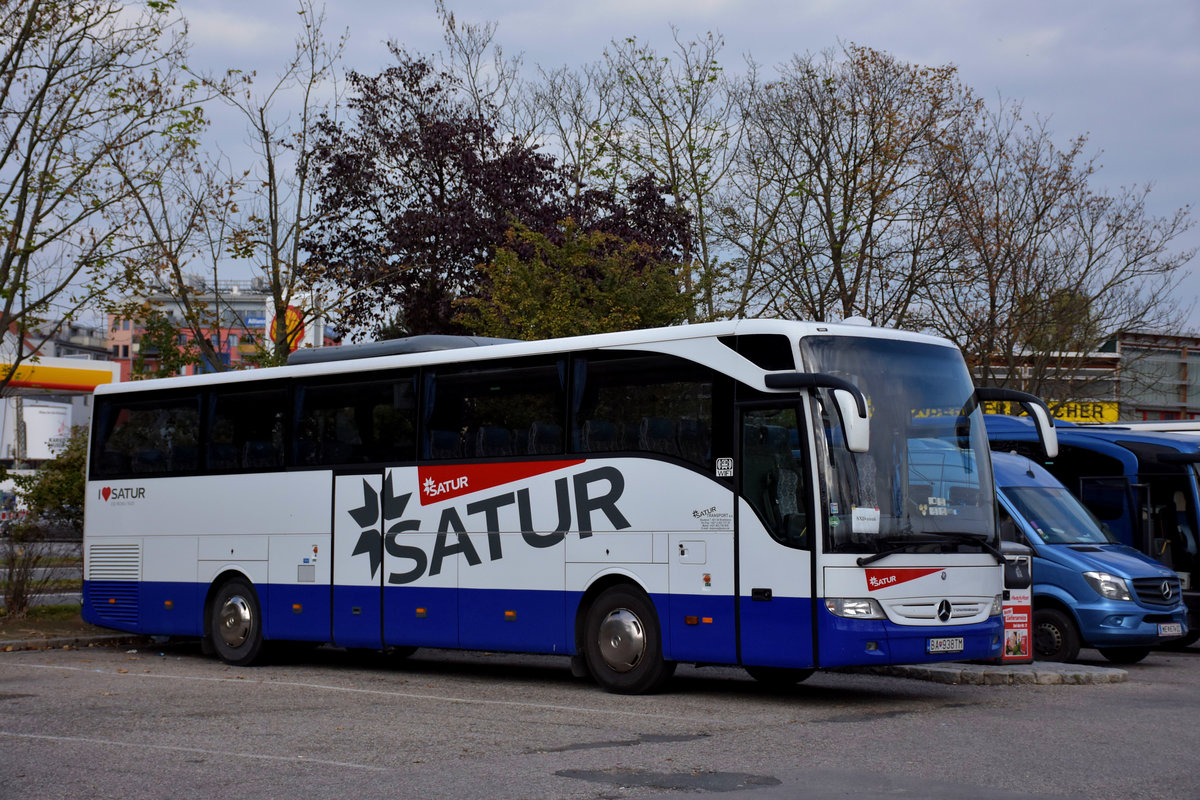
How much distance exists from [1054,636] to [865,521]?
21.0 feet

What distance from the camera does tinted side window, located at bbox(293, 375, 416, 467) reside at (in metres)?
15.8

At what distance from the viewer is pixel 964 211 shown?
107ft

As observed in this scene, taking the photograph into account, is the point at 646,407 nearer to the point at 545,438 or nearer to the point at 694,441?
the point at 694,441

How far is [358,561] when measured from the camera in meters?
16.2

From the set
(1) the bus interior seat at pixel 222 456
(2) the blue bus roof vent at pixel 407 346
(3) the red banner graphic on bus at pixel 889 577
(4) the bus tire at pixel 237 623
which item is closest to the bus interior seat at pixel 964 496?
(3) the red banner graphic on bus at pixel 889 577

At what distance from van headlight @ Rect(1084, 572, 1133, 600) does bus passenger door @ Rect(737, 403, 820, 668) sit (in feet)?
21.3

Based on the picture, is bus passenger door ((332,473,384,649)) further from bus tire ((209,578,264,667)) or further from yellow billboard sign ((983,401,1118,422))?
yellow billboard sign ((983,401,1118,422))

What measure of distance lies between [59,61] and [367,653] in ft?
29.5

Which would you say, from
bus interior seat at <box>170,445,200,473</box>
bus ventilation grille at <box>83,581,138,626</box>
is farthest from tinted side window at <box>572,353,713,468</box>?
bus ventilation grille at <box>83,581,138,626</box>

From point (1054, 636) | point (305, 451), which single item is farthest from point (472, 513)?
point (1054, 636)

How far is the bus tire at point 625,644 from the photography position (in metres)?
13.4

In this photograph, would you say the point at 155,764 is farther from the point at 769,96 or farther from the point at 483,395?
the point at 769,96

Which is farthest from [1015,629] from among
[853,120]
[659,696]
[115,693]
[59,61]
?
[853,120]

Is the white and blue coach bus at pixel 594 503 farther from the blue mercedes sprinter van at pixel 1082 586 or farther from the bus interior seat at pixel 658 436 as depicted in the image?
the blue mercedes sprinter van at pixel 1082 586
